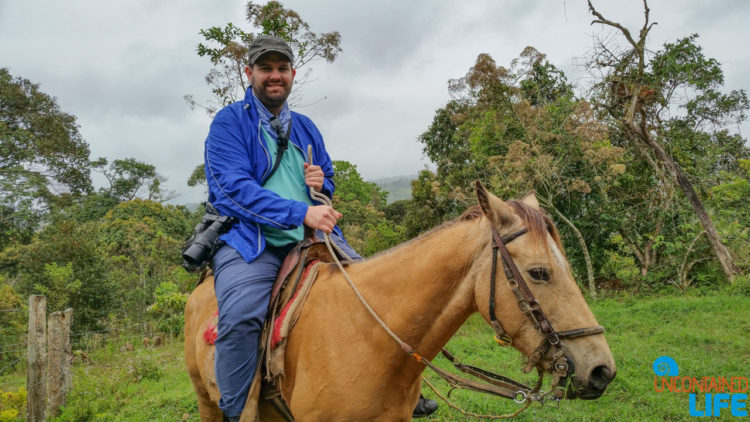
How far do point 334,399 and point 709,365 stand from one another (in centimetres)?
705

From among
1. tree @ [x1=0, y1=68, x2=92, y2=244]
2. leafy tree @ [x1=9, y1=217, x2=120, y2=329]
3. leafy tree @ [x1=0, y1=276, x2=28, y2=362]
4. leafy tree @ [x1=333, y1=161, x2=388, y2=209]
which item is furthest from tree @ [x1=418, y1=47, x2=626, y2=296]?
leafy tree @ [x1=333, y1=161, x2=388, y2=209]

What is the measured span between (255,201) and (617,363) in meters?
6.84

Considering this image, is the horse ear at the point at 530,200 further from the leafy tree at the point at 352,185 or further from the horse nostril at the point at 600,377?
the leafy tree at the point at 352,185

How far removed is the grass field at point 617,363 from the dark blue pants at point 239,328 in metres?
3.44

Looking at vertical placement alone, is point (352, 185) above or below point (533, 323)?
above

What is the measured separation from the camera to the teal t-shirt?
9.23 feet

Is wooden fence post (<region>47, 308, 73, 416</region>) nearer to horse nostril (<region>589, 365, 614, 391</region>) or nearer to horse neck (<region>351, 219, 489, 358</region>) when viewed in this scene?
horse neck (<region>351, 219, 489, 358</region>)

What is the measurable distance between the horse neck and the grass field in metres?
3.51

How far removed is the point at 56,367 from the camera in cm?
654

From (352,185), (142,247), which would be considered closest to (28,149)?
(142,247)

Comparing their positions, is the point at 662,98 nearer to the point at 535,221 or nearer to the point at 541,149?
the point at 541,149

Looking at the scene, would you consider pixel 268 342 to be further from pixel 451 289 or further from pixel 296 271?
pixel 451 289

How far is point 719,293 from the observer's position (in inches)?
401

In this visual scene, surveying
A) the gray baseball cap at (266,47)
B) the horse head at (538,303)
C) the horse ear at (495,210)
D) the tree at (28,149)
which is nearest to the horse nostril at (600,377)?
the horse head at (538,303)
